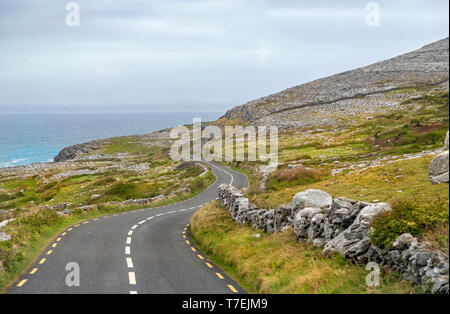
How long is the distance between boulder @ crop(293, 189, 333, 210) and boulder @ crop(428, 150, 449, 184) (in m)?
6.10

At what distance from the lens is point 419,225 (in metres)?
10.6

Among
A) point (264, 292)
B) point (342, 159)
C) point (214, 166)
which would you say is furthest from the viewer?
point (214, 166)

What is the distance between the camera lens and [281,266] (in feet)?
43.6

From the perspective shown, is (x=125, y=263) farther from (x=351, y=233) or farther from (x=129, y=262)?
(x=351, y=233)

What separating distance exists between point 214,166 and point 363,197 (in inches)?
2257

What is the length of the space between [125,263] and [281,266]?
260 inches

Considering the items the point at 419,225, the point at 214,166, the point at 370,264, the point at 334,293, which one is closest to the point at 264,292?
the point at 334,293

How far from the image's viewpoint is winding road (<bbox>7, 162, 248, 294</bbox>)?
12.2 meters

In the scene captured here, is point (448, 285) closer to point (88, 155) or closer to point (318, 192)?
point (318, 192)

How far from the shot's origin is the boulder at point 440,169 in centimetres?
958

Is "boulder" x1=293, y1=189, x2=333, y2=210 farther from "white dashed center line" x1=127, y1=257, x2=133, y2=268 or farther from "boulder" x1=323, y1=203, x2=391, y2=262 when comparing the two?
→ "white dashed center line" x1=127, y1=257, x2=133, y2=268
